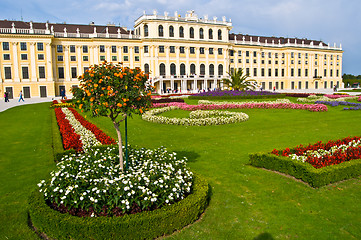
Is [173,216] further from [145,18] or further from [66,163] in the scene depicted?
[145,18]

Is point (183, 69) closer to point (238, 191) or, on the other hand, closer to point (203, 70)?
point (203, 70)

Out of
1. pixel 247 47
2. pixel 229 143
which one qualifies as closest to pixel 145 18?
pixel 247 47

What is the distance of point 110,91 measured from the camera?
600cm

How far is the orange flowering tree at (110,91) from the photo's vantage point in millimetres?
6129

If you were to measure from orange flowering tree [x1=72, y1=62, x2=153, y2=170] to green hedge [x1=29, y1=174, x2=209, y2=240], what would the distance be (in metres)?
2.24

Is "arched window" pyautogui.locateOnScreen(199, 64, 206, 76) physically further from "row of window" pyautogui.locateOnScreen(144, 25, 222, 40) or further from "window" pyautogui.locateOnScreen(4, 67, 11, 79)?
"window" pyautogui.locateOnScreen(4, 67, 11, 79)

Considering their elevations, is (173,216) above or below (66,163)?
A: below

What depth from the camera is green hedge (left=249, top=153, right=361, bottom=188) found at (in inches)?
273

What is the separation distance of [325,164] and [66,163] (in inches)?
258

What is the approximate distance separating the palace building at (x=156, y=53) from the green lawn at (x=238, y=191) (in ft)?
136

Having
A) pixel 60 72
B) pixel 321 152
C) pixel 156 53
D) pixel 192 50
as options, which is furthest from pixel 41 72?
pixel 321 152

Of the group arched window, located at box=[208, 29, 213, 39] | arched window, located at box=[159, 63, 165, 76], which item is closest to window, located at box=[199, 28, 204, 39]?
arched window, located at box=[208, 29, 213, 39]

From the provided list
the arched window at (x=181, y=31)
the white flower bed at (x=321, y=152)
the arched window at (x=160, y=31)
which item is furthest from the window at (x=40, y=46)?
the white flower bed at (x=321, y=152)

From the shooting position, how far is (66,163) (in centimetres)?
666
